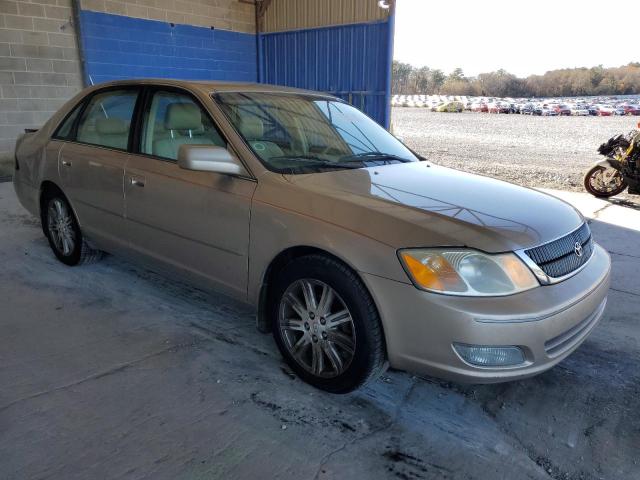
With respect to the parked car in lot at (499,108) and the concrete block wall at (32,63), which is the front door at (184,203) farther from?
the parked car in lot at (499,108)

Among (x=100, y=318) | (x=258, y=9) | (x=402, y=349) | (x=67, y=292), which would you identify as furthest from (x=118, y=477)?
(x=258, y=9)

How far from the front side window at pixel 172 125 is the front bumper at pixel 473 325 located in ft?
5.22

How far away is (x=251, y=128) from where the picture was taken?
10.1ft

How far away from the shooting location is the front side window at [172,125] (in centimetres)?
323

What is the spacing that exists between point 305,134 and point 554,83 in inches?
2999

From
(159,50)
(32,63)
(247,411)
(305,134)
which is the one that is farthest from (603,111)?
(247,411)

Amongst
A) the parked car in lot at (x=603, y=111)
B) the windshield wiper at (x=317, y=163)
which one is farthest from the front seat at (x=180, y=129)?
the parked car in lot at (x=603, y=111)

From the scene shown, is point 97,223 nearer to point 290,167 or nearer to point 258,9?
point 290,167

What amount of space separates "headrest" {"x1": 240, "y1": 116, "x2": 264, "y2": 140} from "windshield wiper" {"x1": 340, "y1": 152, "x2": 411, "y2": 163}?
0.54 meters

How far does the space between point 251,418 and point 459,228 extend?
134cm

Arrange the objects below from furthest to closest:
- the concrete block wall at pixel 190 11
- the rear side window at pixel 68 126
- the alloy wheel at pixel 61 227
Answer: the concrete block wall at pixel 190 11
the alloy wheel at pixel 61 227
the rear side window at pixel 68 126

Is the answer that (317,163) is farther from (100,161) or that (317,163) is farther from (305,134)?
(100,161)

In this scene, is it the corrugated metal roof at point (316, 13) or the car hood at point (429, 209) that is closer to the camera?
the car hood at point (429, 209)

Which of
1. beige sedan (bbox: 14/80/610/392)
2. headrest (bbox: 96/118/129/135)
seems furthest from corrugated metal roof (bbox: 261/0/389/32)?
headrest (bbox: 96/118/129/135)
